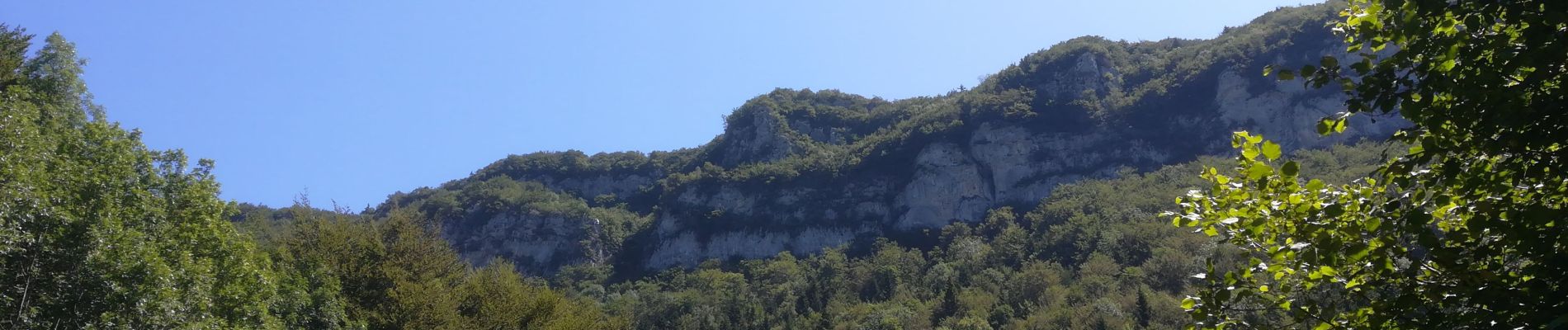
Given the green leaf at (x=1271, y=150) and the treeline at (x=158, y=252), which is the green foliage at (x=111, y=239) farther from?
the green leaf at (x=1271, y=150)

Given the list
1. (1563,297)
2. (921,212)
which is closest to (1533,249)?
(1563,297)

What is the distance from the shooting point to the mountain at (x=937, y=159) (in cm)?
8881

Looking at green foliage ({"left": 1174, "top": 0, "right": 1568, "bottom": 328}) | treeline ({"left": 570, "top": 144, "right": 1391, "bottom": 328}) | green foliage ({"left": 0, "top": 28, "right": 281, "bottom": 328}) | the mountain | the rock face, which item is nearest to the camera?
green foliage ({"left": 1174, "top": 0, "right": 1568, "bottom": 328})

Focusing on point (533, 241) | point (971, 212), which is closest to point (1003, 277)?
point (971, 212)

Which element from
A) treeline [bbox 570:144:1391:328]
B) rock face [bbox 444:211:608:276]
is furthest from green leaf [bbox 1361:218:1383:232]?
rock face [bbox 444:211:608:276]

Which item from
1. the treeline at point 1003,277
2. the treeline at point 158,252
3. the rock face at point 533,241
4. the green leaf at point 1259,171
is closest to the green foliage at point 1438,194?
the green leaf at point 1259,171

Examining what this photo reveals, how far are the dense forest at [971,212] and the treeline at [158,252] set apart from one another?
0.07 m

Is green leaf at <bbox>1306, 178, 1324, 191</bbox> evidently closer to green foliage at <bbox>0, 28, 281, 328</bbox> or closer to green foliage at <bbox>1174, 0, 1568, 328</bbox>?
green foliage at <bbox>1174, 0, 1568, 328</bbox>

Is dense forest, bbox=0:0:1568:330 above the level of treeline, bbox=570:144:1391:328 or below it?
above

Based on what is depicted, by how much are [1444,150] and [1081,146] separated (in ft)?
311

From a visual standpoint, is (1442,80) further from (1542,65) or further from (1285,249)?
(1285,249)

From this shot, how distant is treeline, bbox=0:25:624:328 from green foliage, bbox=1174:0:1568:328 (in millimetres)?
14378

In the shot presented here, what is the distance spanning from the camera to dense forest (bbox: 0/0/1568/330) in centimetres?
411

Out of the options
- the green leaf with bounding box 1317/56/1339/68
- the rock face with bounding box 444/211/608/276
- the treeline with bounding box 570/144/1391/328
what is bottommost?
the treeline with bounding box 570/144/1391/328
